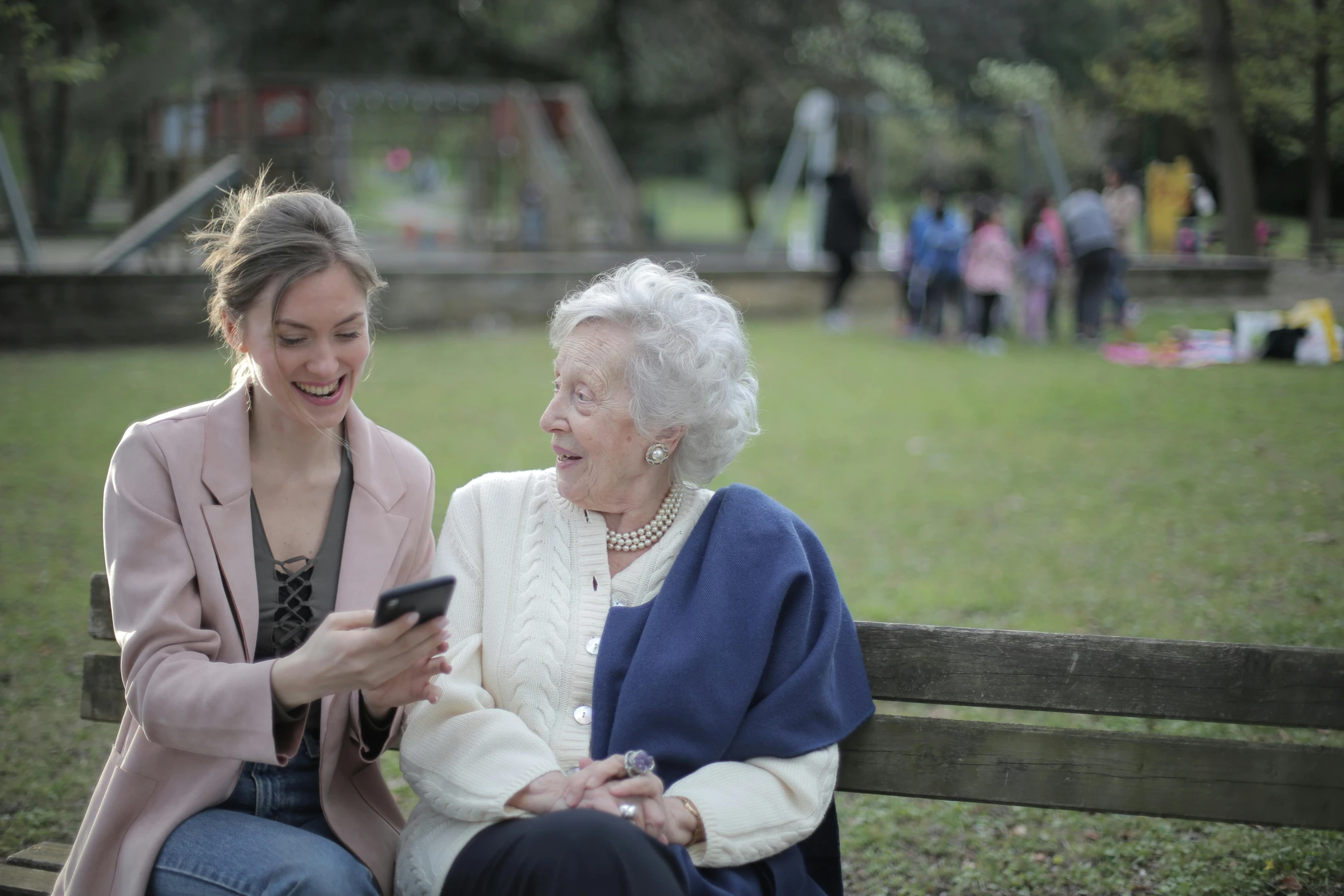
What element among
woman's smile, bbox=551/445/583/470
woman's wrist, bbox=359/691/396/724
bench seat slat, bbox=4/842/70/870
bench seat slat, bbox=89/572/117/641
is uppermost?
woman's smile, bbox=551/445/583/470

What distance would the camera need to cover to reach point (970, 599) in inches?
232

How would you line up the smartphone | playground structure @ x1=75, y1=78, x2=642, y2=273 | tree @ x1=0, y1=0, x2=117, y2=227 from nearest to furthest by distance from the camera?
the smartphone < tree @ x1=0, y1=0, x2=117, y2=227 < playground structure @ x1=75, y1=78, x2=642, y2=273

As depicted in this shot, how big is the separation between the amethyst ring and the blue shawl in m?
0.06

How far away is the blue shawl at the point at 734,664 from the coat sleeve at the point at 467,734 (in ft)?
0.58

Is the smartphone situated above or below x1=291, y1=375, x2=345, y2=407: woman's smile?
below

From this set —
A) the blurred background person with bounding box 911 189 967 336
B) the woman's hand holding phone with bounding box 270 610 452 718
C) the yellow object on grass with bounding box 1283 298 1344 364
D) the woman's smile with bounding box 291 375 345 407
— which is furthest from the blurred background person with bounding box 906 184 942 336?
the woman's hand holding phone with bounding box 270 610 452 718

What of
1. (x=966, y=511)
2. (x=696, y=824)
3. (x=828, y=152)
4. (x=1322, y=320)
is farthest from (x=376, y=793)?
(x=828, y=152)

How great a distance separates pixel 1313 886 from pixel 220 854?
2835 mm

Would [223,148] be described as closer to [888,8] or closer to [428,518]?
[888,8]

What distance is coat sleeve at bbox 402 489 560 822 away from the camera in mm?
2371

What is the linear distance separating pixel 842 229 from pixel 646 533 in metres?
14.3

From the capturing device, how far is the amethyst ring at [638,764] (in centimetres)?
237

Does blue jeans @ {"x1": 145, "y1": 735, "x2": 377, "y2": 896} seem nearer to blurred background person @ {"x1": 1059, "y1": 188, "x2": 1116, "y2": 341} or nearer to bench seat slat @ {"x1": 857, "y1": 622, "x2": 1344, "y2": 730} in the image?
bench seat slat @ {"x1": 857, "y1": 622, "x2": 1344, "y2": 730}

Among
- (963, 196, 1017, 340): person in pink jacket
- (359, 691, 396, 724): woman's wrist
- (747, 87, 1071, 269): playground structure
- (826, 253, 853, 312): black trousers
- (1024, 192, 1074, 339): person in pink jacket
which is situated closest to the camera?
(359, 691, 396, 724): woman's wrist
